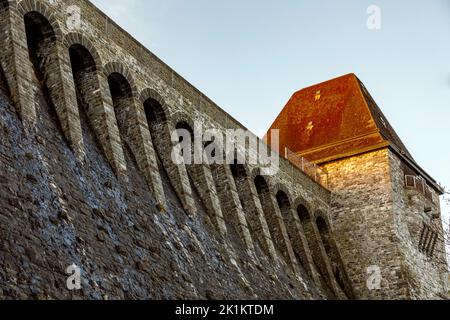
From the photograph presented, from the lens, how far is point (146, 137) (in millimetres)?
17125

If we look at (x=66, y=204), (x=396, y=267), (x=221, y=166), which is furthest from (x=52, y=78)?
(x=396, y=267)

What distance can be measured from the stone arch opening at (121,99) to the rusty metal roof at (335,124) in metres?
10.4

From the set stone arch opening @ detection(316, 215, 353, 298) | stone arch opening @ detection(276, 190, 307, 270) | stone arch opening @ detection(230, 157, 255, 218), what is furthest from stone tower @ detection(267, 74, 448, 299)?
stone arch opening @ detection(230, 157, 255, 218)

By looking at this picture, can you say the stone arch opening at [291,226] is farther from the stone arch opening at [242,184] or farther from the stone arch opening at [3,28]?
the stone arch opening at [3,28]

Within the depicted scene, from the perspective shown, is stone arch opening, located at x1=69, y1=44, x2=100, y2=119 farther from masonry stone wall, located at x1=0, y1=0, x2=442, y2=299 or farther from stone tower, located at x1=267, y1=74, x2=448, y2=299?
stone tower, located at x1=267, y1=74, x2=448, y2=299

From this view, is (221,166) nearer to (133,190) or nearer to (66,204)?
(133,190)

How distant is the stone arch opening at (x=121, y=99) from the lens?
17.3 metres

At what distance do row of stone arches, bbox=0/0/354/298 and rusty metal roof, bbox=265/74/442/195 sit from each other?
3.49 meters

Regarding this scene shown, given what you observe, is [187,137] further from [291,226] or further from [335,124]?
[335,124]

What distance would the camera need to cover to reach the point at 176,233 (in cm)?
1563

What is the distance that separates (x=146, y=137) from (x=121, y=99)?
1081 millimetres

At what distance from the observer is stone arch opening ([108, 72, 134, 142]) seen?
682 inches

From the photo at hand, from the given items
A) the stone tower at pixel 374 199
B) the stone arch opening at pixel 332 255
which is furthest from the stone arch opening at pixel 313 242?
the stone tower at pixel 374 199

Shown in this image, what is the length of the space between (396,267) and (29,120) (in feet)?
44.8
